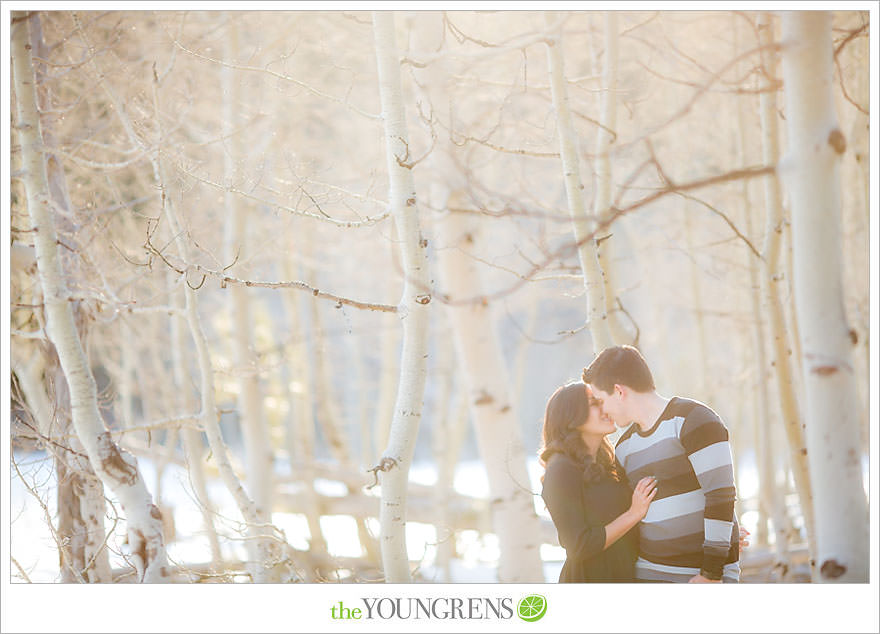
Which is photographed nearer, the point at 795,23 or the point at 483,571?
the point at 795,23

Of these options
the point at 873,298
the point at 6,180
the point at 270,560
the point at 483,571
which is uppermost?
the point at 6,180

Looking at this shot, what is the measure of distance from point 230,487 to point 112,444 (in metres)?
0.40

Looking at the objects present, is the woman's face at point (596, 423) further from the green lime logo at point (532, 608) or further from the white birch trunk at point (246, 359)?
the white birch trunk at point (246, 359)

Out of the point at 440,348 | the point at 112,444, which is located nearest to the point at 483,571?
the point at 440,348

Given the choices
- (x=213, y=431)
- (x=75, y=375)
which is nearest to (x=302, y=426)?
(x=213, y=431)

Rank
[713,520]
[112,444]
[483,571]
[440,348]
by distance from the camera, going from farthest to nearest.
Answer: [440,348] < [483,571] < [112,444] < [713,520]

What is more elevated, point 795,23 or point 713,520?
point 795,23

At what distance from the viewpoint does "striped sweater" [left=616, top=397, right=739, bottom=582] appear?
1729 mm

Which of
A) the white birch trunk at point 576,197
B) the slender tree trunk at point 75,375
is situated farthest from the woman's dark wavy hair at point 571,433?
the slender tree trunk at point 75,375

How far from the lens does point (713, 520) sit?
1.72m

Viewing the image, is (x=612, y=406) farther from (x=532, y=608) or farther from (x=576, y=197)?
(x=576, y=197)

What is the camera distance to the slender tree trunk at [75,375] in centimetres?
228

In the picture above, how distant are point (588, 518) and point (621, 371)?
1.15 feet

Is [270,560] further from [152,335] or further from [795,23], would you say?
[152,335]
